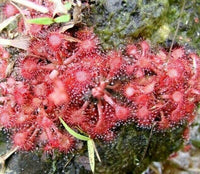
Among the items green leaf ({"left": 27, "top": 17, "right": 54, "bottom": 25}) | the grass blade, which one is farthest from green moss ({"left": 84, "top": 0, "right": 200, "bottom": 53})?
the grass blade

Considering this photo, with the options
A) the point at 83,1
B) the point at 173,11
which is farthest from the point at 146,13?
the point at 83,1

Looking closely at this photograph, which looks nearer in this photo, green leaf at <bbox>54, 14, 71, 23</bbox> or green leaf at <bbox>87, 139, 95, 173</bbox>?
green leaf at <bbox>54, 14, 71, 23</bbox>

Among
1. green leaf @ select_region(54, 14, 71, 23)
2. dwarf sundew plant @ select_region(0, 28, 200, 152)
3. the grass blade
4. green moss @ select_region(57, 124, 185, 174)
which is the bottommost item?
green moss @ select_region(57, 124, 185, 174)

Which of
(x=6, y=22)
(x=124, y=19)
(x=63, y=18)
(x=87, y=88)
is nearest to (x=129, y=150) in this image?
(x=87, y=88)

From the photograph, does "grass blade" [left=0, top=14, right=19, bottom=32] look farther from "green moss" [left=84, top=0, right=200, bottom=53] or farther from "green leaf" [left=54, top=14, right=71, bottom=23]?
"green moss" [left=84, top=0, right=200, bottom=53]

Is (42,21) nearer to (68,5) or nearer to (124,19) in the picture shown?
(68,5)

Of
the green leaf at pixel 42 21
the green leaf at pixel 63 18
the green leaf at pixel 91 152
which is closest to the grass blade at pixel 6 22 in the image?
the green leaf at pixel 42 21

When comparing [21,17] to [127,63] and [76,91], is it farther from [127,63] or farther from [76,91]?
[127,63]

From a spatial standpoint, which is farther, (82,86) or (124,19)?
(124,19)
